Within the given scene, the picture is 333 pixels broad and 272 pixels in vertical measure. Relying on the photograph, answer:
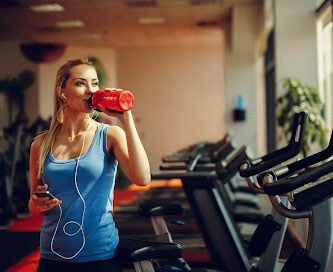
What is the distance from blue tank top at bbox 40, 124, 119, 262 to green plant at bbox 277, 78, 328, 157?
11.1 ft

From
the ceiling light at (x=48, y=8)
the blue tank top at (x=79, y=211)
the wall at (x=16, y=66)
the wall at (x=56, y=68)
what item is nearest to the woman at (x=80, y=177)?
the blue tank top at (x=79, y=211)

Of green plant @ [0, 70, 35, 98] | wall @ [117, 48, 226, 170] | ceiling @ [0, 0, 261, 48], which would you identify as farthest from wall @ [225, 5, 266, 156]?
green plant @ [0, 70, 35, 98]

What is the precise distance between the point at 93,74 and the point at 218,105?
10925 mm

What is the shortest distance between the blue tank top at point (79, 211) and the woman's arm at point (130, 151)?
0.05 metres

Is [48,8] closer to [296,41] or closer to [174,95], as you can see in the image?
[296,41]

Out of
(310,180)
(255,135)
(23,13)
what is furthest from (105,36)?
(310,180)

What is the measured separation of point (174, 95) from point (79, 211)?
11.2 meters

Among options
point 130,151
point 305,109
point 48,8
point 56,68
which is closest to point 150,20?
point 48,8

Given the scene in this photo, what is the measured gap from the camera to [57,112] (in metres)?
1.67

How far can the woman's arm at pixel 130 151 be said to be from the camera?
5.08 ft

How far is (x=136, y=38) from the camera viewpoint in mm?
11422

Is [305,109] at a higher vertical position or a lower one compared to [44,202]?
higher

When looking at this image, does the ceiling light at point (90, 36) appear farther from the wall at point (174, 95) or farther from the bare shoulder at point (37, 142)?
the bare shoulder at point (37, 142)

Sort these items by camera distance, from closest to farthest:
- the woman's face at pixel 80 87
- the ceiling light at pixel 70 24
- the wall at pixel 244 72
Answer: the woman's face at pixel 80 87 < the wall at pixel 244 72 < the ceiling light at pixel 70 24
